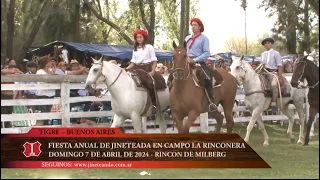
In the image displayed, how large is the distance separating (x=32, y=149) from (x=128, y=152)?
44.3 inches

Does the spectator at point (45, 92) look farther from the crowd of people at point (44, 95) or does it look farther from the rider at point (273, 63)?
the rider at point (273, 63)

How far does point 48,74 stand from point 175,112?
2.94 m

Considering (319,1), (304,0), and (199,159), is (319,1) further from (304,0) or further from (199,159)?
(199,159)

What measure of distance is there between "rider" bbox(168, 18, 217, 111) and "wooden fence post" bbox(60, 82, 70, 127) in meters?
2.85

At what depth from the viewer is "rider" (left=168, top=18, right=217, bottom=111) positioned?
874 centimetres

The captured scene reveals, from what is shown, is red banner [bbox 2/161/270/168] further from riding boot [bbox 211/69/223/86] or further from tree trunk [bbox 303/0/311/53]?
riding boot [bbox 211/69/223/86]

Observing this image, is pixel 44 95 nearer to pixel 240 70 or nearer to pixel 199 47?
pixel 199 47

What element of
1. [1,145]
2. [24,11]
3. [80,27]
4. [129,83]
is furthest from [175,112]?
[80,27]

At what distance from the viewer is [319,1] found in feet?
18.0

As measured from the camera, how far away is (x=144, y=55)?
9.54m

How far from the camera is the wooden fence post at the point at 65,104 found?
1029 cm

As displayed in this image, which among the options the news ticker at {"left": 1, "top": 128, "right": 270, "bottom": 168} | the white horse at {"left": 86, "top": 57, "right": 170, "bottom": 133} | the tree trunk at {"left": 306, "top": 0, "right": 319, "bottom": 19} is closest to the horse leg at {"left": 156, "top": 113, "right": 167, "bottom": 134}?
the white horse at {"left": 86, "top": 57, "right": 170, "bottom": 133}

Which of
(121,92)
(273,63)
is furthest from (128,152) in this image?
(273,63)

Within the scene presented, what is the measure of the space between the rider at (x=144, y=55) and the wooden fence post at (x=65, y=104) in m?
1.55
